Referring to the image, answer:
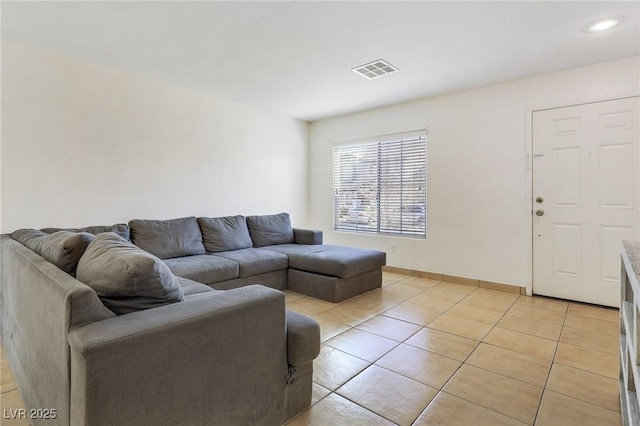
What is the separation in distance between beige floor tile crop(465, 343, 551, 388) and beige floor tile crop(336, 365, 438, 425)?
526 mm

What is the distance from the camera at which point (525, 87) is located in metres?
3.54

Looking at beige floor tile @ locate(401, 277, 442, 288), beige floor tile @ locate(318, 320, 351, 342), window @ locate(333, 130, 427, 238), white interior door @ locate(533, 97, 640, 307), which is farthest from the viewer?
window @ locate(333, 130, 427, 238)

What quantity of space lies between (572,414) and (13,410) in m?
2.80

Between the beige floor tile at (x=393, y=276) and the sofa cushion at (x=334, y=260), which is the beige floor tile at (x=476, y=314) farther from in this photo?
the beige floor tile at (x=393, y=276)

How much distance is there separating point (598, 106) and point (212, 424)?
412cm

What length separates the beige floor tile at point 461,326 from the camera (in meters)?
2.55

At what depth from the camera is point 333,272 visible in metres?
3.33

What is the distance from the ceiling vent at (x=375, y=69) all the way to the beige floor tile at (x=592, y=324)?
9.27 ft

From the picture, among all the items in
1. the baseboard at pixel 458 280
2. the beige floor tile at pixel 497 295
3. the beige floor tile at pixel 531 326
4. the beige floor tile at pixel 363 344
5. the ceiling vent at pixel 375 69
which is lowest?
the beige floor tile at pixel 363 344

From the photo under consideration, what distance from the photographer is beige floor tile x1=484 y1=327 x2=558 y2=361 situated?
2258 millimetres

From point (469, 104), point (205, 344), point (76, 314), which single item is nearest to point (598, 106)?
point (469, 104)

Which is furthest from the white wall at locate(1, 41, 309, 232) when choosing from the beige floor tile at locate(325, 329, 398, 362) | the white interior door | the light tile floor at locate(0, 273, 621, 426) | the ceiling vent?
the white interior door

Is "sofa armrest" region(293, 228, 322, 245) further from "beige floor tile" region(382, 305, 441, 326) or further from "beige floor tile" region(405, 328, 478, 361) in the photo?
"beige floor tile" region(405, 328, 478, 361)

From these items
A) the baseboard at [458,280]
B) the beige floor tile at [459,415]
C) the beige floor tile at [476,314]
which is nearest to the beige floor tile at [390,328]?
the beige floor tile at [476,314]
